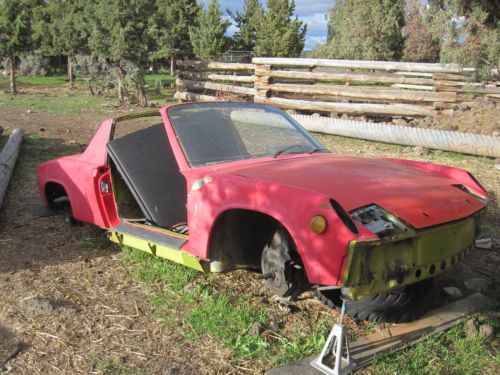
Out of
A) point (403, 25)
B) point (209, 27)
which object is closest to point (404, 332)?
point (209, 27)

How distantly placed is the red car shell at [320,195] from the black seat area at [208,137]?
0.29 feet

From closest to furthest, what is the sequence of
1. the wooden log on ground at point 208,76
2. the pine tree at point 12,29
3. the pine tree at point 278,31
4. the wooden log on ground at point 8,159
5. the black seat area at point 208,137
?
the black seat area at point 208,137, the wooden log on ground at point 8,159, the wooden log on ground at point 208,76, the pine tree at point 12,29, the pine tree at point 278,31

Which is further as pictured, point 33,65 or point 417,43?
point 417,43

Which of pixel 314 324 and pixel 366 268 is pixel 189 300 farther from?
pixel 366 268

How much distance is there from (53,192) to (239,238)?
2929 mm

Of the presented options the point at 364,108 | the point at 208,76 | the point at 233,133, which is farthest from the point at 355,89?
the point at 233,133

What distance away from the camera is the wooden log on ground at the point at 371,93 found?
10617 millimetres

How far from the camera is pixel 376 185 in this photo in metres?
3.09

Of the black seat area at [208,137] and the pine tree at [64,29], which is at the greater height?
the pine tree at [64,29]

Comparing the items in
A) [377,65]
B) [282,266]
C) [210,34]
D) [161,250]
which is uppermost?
[210,34]

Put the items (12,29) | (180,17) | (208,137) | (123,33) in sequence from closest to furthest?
(208,137) → (123,33) → (12,29) → (180,17)

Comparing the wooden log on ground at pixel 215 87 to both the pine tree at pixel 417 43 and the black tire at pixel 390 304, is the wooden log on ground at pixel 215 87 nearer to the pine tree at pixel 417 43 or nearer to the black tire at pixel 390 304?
the black tire at pixel 390 304

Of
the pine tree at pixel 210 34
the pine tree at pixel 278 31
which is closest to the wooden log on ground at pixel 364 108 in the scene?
the pine tree at pixel 210 34

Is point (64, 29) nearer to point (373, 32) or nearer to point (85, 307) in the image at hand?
point (85, 307)
